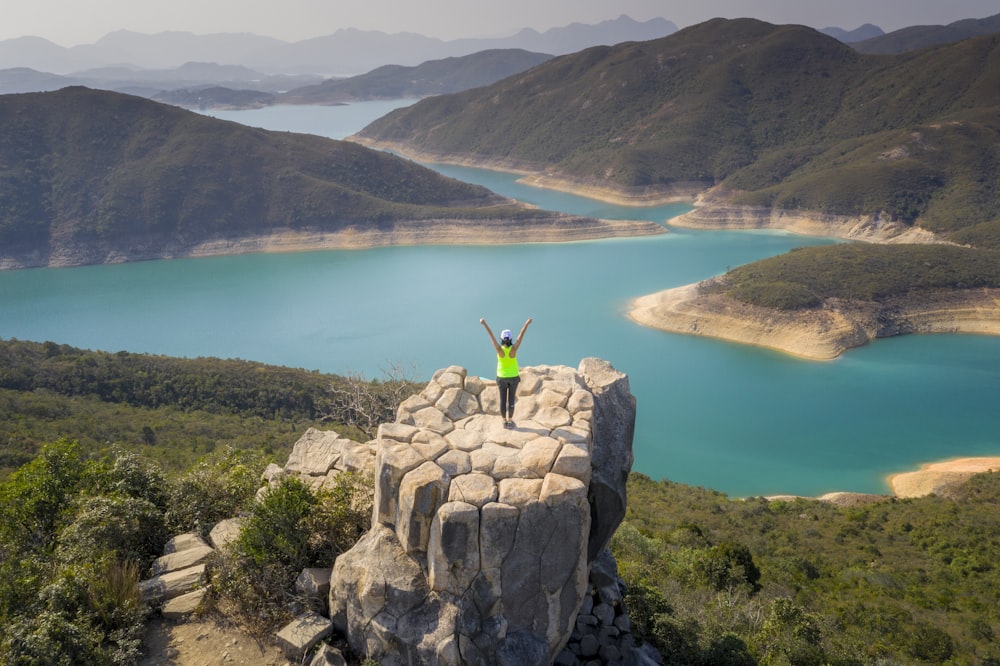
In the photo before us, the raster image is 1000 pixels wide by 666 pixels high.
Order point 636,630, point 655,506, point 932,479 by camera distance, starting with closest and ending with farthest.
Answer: point 636,630 → point 655,506 → point 932,479

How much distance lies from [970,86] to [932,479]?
274ft

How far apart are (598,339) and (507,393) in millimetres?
37886

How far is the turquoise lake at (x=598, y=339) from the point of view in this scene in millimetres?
32719

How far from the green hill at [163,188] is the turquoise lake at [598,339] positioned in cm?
455

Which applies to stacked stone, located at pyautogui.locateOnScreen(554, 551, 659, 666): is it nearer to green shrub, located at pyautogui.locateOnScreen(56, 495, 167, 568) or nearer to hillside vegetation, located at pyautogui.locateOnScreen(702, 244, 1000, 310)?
green shrub, located at pyautogui.locateOnScreen(56, 495, 167, 568)

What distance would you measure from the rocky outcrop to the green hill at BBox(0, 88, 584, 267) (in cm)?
7010

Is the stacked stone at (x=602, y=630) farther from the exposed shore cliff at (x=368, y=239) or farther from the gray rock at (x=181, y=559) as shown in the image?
the exposed shore cliff at (x=368, y=239)

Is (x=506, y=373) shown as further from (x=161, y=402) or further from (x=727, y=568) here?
(x=161, y=402)

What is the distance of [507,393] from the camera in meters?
9.50

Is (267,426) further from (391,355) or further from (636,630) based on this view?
(636,630)

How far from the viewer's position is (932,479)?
92.6ft

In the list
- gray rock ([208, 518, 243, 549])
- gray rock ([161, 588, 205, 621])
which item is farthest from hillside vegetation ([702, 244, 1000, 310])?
gray rock ([161, 588, 205, 621])

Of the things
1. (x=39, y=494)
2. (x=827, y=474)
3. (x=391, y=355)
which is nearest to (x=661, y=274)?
(x=391, y=355)

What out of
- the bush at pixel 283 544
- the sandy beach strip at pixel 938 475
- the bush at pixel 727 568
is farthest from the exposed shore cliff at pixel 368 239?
the bush at pixel 283 544
